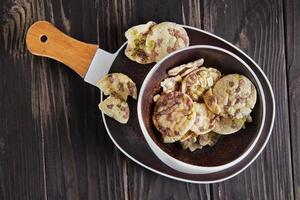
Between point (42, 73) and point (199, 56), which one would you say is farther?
point (42, 73)

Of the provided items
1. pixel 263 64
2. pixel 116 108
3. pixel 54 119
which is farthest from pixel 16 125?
pixel 263 64

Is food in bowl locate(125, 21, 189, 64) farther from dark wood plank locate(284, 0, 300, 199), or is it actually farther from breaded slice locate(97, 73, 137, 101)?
dark wood plank locate(284, 0, 300, 199)

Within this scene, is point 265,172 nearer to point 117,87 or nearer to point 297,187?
point 297,187

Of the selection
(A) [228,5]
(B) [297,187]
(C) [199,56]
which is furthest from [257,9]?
(B) [297,187]

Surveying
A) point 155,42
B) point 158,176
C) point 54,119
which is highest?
point 155,42

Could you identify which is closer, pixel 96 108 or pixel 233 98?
pixel 233 98

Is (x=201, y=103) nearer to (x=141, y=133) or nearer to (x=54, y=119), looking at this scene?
(x=141, y=133)
